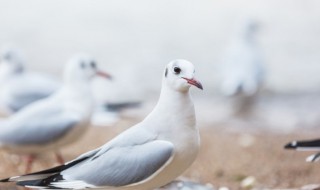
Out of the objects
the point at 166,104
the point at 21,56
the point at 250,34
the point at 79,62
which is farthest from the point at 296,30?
the point at 166,104

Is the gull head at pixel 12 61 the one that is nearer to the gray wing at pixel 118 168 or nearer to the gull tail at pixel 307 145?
the gull tail at pixel 307 145

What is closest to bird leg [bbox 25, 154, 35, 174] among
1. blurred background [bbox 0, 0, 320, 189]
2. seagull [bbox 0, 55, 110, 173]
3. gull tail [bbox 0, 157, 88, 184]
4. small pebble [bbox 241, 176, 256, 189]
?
seagull [bbox 0, 55, 110, 173]

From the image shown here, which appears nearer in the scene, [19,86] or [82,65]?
[82,65]

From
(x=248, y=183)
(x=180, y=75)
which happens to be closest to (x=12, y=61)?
(x=248, y=183)

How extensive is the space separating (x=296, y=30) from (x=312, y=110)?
3435mm

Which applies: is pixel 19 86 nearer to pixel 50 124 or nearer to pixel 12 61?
pixel 12 61

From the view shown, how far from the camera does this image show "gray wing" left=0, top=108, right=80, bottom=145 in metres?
4.43

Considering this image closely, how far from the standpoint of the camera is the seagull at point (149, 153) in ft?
9.84

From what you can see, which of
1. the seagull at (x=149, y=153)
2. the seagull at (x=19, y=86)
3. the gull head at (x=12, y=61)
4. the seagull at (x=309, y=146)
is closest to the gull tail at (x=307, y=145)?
the seagull at (x=309, y=146)

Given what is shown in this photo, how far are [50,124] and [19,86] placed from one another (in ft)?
4.76

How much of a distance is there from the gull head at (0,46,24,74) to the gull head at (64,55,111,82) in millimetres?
1461

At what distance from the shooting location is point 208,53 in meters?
9.47

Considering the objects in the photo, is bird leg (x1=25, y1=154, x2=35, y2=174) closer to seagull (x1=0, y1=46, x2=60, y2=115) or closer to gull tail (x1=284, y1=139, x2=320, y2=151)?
seagull (x1=0, y1=46, x2=60, y2=115)

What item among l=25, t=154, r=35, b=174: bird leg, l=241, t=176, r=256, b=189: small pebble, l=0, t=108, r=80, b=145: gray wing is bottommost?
l=241, t=176, r=256, b=189: small pebble
